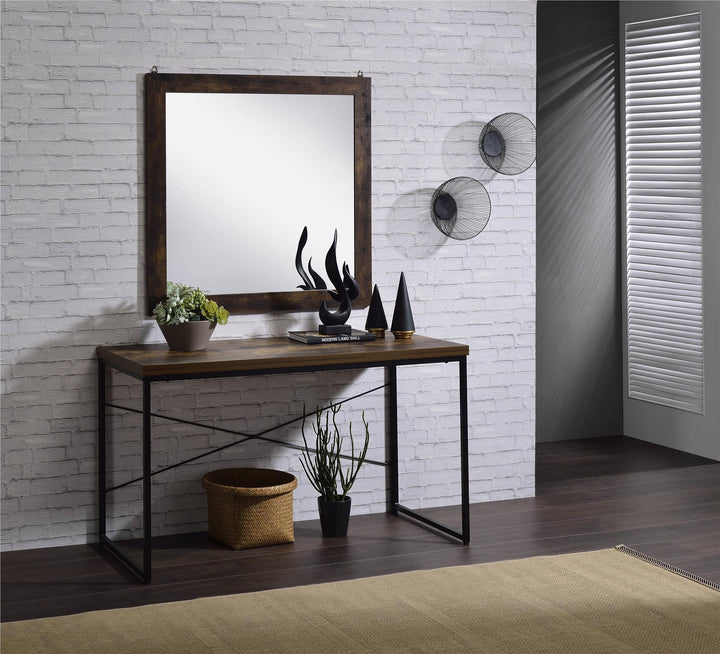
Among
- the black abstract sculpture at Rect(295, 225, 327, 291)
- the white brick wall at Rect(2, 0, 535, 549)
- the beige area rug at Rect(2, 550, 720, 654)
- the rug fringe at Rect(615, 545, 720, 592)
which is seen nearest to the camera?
the beige area rug at Rect(2, 550, 720, 654)

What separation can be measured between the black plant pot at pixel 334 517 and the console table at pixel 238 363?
36 centimetres

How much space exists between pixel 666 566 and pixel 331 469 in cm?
145

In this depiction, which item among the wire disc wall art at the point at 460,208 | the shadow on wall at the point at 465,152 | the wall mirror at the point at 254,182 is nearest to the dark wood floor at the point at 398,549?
the wall mirror at the point at 254,182

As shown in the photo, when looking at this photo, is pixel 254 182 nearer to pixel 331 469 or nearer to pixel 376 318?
pixel 376 318

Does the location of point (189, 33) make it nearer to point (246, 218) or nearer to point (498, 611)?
point (246, 218)

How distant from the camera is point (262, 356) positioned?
4.29m

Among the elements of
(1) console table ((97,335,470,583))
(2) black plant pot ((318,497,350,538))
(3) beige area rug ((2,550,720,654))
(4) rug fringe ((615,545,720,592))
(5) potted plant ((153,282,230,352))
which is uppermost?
(5) potted plant ((153,282,230,352))

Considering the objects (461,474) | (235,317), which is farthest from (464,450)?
(235,317)

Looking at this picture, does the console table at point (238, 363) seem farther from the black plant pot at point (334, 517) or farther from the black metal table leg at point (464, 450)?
the black plant pot at point (334, 517)

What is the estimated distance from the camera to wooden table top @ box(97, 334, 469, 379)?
4137 millimetres

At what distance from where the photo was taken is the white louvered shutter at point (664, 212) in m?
6.20

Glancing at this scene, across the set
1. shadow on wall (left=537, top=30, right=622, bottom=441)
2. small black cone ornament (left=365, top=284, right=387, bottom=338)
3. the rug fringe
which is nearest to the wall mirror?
small black cone ornament (left=365, top=284, right=387, bottom=338)

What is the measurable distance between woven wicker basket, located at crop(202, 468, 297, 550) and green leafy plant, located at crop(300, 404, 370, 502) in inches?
6.7

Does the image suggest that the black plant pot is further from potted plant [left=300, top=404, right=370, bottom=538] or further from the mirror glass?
the mirror glass
